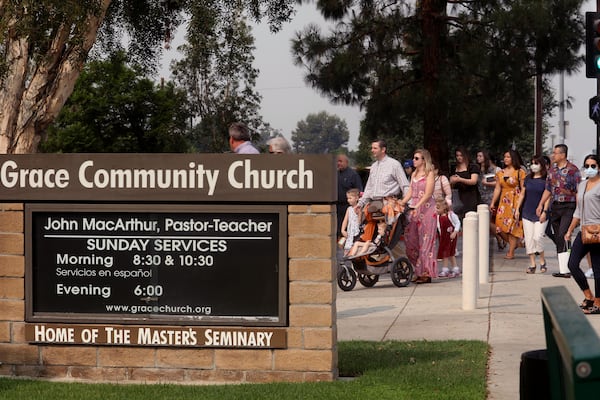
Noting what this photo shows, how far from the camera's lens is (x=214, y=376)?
8031 millimetres

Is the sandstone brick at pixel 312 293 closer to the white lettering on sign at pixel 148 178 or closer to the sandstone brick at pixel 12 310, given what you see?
the white lettering on sign at pixel 148 178

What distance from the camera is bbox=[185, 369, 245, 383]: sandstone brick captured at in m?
8.00

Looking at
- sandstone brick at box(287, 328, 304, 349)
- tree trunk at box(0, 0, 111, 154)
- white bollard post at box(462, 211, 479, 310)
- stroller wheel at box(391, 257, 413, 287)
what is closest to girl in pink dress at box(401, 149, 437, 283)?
stroller wheel at box(391, 257, 413, 287)

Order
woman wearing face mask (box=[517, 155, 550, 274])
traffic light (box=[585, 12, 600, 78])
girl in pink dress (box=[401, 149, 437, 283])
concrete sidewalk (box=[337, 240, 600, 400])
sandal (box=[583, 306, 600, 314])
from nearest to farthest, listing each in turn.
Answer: concrete sidewalk (box=[337, 240, 600, 400]) → sandal (box=[583, 306, 600, 314]) → girl in pink dress (box=[401, 149, 437, 283]) → woman wearing face mask (box=[517, 155, 550, 274]) → traffic light (box=[585, 12, 600, 78])

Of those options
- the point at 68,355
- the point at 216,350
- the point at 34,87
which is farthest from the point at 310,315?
the point at 34,87

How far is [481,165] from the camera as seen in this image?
74.4 ft

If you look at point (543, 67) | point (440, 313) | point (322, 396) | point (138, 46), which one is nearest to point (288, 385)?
point (322, 396)

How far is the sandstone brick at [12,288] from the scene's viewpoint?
27.2 feet

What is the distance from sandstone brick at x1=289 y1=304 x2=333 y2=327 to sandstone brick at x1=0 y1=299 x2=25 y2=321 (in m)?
1.87

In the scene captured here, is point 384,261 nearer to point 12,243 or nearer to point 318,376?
point 318,376

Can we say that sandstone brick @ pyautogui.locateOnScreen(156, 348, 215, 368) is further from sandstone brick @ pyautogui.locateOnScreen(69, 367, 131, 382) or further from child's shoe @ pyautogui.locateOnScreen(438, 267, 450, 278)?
child's shoe @ pyautogui.locateOnScreen(438, 267, 450, 278)

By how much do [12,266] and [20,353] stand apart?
596 mm

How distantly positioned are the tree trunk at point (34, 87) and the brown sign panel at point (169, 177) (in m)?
10.8

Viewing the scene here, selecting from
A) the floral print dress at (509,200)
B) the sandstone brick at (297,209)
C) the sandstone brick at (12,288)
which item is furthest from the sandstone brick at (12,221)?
the floral print dress at (509,200)
